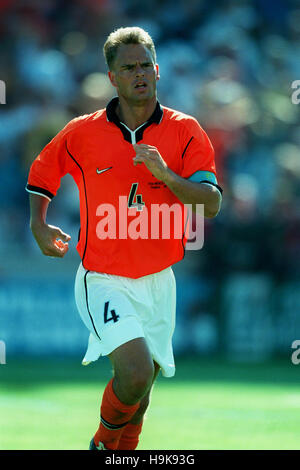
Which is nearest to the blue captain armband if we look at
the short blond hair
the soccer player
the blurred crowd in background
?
the soccer player

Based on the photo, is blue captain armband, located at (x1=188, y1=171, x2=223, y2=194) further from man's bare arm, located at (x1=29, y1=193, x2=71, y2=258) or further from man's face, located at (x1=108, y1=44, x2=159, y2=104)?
man's bare arm, located at (x1=29, y1=193, x2=71, y2=258)

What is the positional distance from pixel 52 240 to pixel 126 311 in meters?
0.58

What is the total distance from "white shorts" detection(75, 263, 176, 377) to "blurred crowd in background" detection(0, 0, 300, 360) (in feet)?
17.4

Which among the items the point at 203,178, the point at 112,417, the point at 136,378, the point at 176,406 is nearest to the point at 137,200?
the point at 203,178

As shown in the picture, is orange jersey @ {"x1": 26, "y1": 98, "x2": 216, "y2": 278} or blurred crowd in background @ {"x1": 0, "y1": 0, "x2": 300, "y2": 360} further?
blurred crowd in background @ {"x1": 0, "y1": 0, "x2": 300, "y2": 360}

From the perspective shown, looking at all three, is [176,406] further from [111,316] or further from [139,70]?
[139,70]

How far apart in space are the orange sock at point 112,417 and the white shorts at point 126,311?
228 millimetres

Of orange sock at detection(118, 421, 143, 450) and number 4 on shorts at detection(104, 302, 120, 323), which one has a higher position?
number 4 on shorts at detection(104, 302, 120, 323)

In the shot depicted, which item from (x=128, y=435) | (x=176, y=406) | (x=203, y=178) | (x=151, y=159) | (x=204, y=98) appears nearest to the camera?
(x=151, y=159)

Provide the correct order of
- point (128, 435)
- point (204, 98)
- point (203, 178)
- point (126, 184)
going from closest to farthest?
point (203, 178), point (126, 184), point (128, 435), point (204, 98)

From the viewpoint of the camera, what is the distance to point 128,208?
5117 mm

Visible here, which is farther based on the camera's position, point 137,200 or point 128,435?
point 128,435

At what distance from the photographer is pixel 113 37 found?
5.16m

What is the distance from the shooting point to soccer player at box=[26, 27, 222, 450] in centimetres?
502
